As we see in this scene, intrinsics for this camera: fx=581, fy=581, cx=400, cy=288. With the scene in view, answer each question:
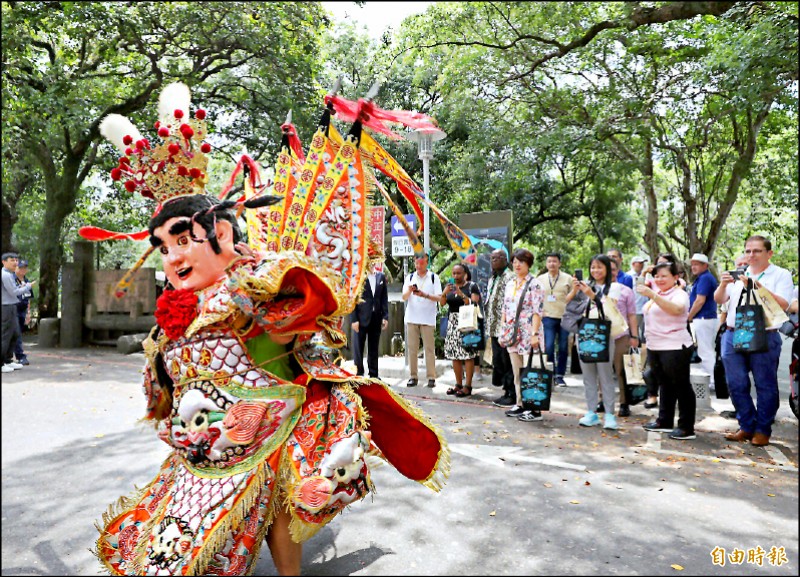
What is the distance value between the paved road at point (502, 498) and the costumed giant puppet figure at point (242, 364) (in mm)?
387

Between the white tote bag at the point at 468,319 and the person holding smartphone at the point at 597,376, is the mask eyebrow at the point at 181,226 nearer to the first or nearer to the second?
the person holding smartphone at the point at 597,376

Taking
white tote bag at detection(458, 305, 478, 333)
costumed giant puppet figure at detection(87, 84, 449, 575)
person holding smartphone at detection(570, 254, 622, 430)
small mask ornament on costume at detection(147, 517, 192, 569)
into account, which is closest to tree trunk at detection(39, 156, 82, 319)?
white tote bag at detection(458, 305, 478, 333)

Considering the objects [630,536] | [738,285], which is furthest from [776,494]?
[738,285]

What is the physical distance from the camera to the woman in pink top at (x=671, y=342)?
5.38 metres

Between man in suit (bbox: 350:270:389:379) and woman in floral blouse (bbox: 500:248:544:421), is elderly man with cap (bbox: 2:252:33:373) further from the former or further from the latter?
woman in floral blouse (bbox: 500:248:544:421)

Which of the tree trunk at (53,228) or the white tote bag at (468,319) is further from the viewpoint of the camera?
the tree trunk at (53,228)

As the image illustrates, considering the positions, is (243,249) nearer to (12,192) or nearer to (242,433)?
(242,433)

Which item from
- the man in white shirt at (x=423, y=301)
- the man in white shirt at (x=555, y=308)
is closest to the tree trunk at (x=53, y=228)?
the man in white shirt at (x=423, y=301)

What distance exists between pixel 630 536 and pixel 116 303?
11.3 metres

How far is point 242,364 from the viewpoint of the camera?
234cm

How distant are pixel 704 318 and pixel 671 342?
9.06 ft

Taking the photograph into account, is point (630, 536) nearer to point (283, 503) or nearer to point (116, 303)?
point (283, 503)

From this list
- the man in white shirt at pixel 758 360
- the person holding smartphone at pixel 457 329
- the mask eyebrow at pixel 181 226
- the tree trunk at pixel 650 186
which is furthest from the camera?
the tree trunk at pixel 650 186

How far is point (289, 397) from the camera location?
7.86ft
